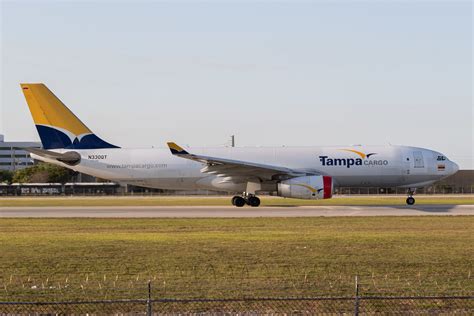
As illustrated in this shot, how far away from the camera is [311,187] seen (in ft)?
148

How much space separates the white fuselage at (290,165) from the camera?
4891cm

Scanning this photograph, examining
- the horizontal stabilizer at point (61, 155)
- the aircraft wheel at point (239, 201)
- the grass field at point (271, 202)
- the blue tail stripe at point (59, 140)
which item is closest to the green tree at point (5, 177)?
the grass field at point (271, 202)

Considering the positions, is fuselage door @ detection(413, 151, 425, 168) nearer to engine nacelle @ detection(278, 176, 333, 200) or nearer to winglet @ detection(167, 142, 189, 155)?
engine nacelle @ detection(278, 176, 333, 200)

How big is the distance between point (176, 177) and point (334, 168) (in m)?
11.3

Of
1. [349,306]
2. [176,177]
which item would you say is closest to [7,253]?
[349,306]

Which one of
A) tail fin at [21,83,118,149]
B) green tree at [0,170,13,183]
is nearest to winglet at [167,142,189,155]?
tail fin at [21,83,118,149]

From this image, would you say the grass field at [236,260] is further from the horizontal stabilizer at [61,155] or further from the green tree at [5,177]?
the green tree at [5,177]

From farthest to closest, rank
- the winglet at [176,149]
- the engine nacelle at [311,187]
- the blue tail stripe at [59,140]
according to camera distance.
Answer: the blue tail stripe at [59,140]
the engine nacelle at [311,187]
the winglet at [176,149]

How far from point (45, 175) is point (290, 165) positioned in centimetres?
9025

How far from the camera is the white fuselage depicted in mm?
48913

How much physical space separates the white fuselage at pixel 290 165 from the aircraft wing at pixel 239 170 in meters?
0.64

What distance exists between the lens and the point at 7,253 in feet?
73.3

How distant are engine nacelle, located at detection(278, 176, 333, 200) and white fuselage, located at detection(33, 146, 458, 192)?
3300 millimetres

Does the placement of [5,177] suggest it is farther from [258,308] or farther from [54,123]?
[258,308]
